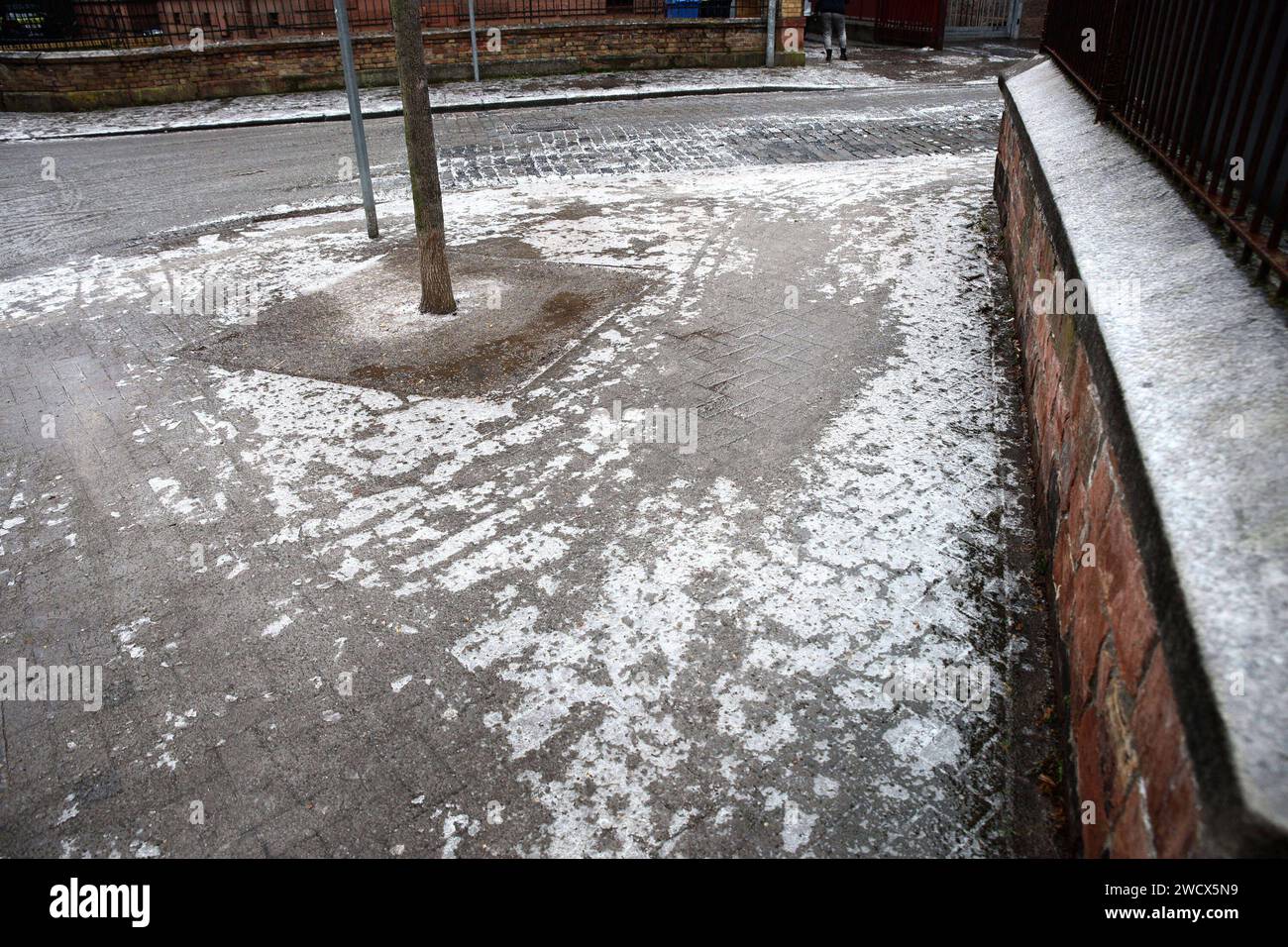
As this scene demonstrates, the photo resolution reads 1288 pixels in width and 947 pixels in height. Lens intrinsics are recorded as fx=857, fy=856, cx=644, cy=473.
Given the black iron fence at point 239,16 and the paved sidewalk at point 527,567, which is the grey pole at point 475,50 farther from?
the paved sidewalk at point 527,567

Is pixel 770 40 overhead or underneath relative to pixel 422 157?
overhead

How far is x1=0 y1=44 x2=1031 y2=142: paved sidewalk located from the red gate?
86.7 inches

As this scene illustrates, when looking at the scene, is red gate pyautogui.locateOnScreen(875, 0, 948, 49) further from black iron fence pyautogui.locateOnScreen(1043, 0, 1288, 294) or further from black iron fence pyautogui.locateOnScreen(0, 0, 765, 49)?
black iron fence pyautogui.locateOnScreen(1043, 0, 1288, 294)

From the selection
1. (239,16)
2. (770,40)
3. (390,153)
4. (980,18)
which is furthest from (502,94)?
(980,18)

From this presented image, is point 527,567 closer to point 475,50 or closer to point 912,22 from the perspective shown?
point 475,50

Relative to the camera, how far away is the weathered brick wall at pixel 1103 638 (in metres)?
1.86

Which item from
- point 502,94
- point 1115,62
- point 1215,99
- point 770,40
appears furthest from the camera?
point 770,40

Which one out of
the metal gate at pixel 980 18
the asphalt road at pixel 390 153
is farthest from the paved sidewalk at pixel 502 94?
the metal gate at pixel 980 18

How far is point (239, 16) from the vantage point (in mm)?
19266

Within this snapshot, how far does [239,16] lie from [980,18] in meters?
18.2

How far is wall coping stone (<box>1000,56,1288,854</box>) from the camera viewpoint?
4.98 ft

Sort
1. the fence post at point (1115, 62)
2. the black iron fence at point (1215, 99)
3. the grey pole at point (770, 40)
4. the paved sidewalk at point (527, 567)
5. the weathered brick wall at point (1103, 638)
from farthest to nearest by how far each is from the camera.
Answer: the grey pole at point (770, 40)
the fence post at point (1115, 62)
the black iron fence at point (1215, 99)
the paved sidewalk at point (527, 567)
the weathered brick wall at point (1103, 638)

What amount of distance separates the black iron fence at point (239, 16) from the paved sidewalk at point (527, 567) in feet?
45.6
